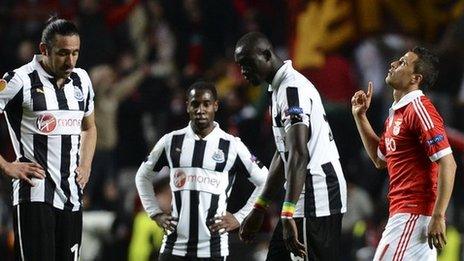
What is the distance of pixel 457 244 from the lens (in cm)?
1130

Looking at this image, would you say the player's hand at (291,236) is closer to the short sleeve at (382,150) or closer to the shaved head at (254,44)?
the short sleeve at (382,150)

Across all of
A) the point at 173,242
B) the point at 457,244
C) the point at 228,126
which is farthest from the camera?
the point at 228,126

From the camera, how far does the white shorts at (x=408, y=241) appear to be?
23.6ft

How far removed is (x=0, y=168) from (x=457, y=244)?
528 centimetres

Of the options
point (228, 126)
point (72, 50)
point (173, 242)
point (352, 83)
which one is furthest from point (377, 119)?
point (72, 50)

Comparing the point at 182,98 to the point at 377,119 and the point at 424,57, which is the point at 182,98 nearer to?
the point at 377,119

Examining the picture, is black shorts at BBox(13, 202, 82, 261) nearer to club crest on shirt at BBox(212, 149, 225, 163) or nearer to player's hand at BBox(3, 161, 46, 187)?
player's hand at BBox(3, 161, 46, 187)

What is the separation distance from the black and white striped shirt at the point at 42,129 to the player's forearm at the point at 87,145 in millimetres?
247

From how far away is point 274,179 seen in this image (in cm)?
778

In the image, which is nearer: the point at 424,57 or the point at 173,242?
the point at 424,57

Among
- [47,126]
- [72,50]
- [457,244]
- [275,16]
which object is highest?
[275,16]

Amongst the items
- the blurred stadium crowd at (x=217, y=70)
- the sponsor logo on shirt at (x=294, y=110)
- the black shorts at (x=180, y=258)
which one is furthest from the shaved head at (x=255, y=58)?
the blurred stadium crowd at (x=217, y=70)

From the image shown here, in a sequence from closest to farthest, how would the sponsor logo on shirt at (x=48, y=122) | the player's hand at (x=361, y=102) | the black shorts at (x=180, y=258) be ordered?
1. the sponsor logo on shirt at (x=48, y=122)
2. the player's hand at (x=361, y=102)
3. the black shorts at (x=180, y=258)

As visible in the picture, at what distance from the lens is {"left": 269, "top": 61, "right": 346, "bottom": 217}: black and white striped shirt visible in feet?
24.2
